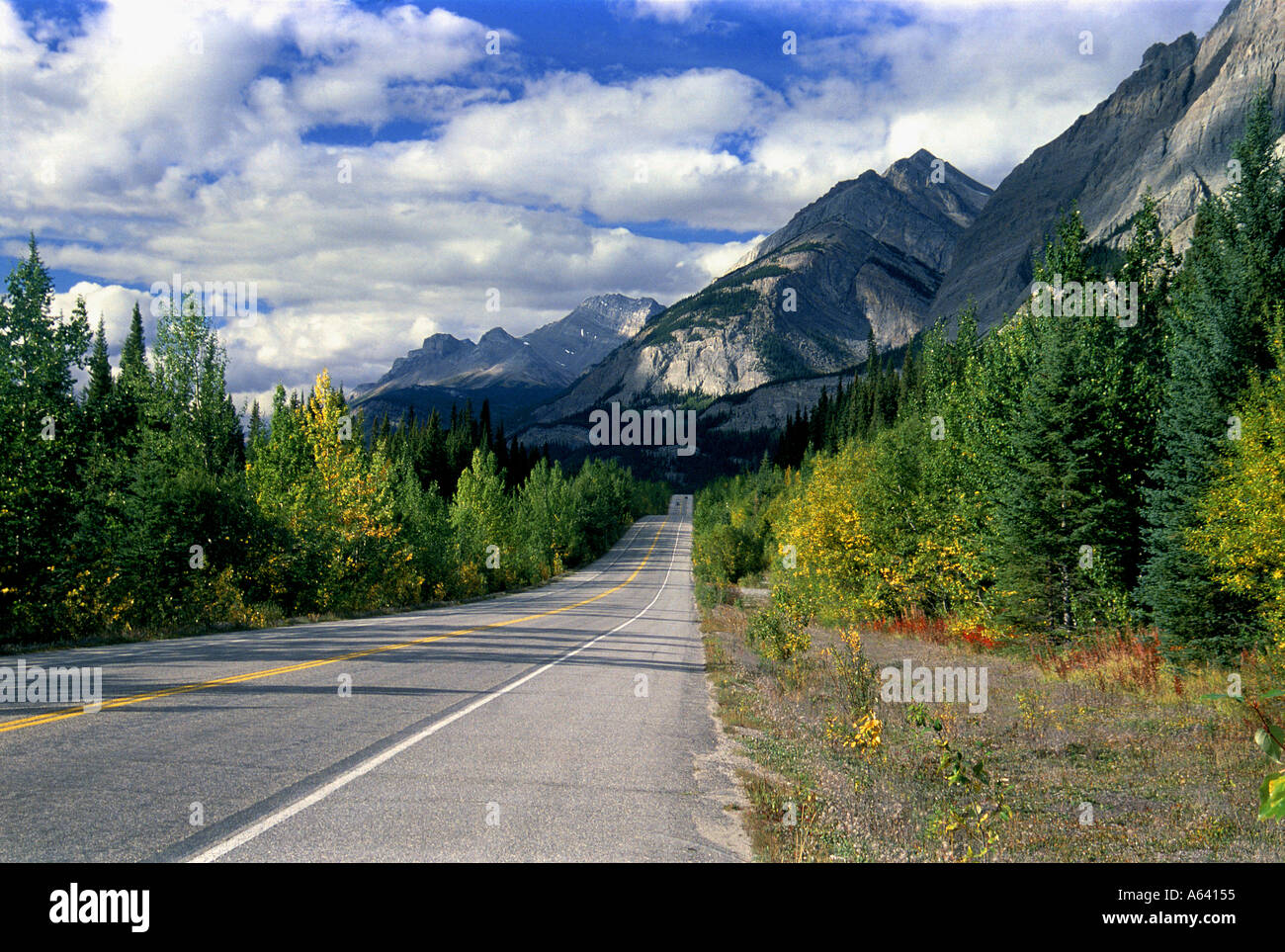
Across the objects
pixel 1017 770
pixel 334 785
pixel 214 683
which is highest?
pixel 334 785

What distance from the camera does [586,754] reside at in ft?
26.9

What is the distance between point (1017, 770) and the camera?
9.88 m

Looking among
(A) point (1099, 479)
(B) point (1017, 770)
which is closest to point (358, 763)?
(B) point (1017, 770)

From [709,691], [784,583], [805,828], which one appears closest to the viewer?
[805,828]

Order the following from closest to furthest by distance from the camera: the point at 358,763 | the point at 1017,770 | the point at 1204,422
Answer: the point at 358,763 < the point at 1017,770 < the point at 1204,422

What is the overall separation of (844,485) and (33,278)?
2935cm

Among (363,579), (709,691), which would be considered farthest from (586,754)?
(363,579)

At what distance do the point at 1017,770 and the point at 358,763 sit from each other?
8.46m

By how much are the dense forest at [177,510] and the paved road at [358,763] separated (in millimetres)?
5554

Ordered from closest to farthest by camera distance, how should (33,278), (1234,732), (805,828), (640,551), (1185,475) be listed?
(805,828) < (1234,732) < (1185,475) < (33,278) < (640,551)

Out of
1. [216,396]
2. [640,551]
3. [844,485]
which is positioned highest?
[216,396]

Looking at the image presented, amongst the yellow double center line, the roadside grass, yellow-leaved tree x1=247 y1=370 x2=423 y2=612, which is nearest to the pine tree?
the roadside grass

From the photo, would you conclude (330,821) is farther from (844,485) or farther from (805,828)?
(844,485)

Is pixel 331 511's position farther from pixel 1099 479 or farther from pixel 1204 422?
pixel 1204 422
